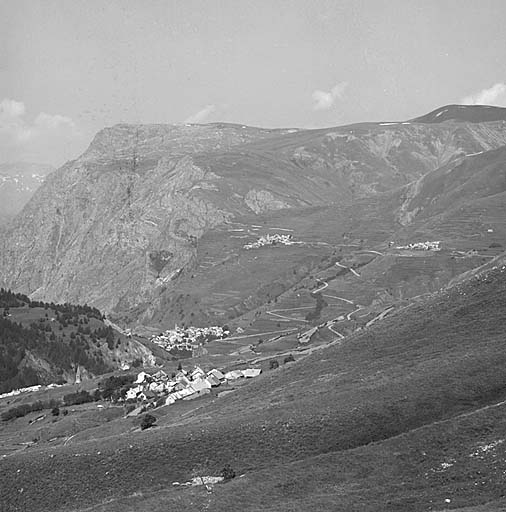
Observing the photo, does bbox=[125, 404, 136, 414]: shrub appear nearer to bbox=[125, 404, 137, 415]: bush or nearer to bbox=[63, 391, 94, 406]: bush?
bbox=[125, 404, 137, 415]: bush

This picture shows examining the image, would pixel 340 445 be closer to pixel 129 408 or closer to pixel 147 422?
pixel 147 422

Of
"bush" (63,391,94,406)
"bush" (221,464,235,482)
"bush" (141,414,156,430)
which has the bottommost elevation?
Result: "bush" (63,391,94,406)

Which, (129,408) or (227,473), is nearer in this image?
(227,473)

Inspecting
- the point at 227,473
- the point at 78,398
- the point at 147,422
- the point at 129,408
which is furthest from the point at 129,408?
the point at 227,473

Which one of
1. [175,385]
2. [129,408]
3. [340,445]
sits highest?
[340,445]

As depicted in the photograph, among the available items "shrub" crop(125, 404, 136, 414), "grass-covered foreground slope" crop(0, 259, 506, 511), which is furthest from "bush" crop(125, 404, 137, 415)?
"grass-covered foreground slope" crop(0, 259, 506, 511)

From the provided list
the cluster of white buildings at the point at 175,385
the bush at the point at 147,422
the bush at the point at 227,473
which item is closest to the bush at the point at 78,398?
the cluster of white buildings at the point at 175,385

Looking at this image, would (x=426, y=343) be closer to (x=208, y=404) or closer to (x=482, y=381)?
(x=482, y=381)
